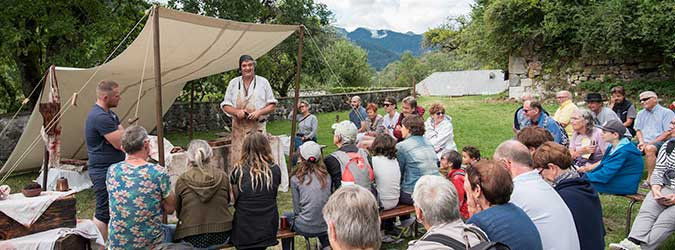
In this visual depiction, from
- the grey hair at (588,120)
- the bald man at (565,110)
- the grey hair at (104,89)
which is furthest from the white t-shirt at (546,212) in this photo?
the bald man at (565,110)

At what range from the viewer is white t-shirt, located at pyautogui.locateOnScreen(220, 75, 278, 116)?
4887 millimetres

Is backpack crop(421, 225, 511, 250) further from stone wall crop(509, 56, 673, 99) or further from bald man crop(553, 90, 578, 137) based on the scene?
stone wall crop(509, 56, 673, 99)

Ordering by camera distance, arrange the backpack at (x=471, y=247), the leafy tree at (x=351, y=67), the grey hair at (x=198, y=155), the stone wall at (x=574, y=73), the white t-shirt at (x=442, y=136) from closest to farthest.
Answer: the backpack at (x=471, y=247) → the grey hair at (x=198, y=155) → the white t-shirt at (x=442, y=136) → the stone wall at (x=574, y=73) → the leafy tree at (x=351, y=67)

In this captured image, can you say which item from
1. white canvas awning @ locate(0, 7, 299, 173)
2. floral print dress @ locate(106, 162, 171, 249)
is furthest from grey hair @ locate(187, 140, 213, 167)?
white canvas awning @ locate(0, 7, 299, 173)

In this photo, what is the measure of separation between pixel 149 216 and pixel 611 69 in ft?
49.1

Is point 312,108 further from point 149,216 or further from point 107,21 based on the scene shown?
point 149,216

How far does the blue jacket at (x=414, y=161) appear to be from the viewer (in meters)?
3.77

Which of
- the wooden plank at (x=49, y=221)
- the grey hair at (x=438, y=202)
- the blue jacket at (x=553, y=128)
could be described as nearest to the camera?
the grey hair at (x=438, y=202)

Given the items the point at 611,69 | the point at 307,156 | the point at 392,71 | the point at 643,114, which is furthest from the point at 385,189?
the point at 392,71

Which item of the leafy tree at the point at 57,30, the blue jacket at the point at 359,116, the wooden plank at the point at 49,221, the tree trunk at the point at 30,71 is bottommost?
the wooden plank at the point at 49,221

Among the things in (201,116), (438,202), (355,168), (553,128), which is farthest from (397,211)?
(201,116)

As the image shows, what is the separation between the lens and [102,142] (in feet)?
11.2

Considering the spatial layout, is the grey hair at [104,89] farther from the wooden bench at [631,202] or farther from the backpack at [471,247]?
the wooden bench at [631,202]

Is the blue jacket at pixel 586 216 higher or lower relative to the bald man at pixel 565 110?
lower
